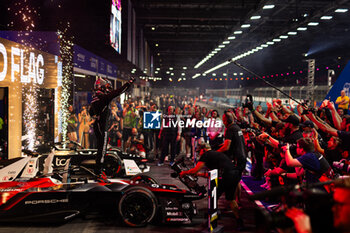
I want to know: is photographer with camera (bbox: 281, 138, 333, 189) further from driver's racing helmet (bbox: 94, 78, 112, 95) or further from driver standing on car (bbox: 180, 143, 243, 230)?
driver's racing helmet (bbox: 94, 78, 112, 95)

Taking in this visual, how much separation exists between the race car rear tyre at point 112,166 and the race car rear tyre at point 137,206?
2.18 metres

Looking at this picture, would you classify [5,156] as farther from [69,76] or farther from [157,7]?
[157,7]

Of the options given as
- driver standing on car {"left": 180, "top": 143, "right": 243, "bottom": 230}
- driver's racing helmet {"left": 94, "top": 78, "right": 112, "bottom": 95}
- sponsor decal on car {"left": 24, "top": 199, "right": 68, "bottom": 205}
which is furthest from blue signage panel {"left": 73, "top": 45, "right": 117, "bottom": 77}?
driver standing on car {"left": 180, "top": 143, "right": 243, "bottom": 230}

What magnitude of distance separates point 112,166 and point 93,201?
6.86 feet

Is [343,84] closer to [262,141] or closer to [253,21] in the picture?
[262,141]

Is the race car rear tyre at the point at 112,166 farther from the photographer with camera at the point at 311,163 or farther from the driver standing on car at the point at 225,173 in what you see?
the photographer with camera at the point at 311,163

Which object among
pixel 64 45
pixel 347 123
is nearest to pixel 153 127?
pixel 64 45

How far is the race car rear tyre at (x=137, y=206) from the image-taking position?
5830 millimetres

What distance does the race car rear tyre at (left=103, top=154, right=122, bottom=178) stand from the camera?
800cm

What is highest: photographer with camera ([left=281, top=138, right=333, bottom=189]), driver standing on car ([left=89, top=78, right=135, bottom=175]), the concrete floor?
driver standing on car ([left=89, top=78, right=135, bottom=175])

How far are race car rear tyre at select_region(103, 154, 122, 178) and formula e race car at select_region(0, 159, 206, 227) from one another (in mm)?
1865

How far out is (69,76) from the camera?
41.1 feet

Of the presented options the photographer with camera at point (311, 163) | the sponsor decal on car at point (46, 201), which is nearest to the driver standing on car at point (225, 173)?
the photographer with camera at point (311, 163)

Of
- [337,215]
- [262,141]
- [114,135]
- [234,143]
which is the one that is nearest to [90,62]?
[114,135]
